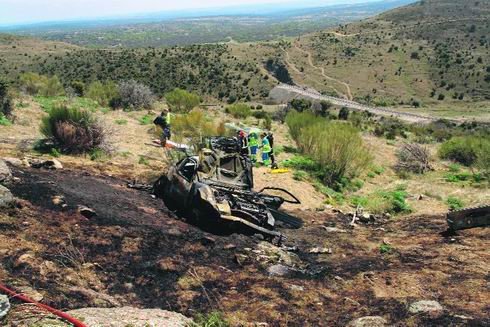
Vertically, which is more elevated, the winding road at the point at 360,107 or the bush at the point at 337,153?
the bush at the point at 337,153

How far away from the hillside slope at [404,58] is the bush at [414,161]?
48066mm

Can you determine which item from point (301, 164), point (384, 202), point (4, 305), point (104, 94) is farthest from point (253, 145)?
point (104, 94)

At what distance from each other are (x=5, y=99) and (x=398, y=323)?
56.8 feet

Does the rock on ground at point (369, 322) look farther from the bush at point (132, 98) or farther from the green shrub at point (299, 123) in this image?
the bush at point (132, 98)

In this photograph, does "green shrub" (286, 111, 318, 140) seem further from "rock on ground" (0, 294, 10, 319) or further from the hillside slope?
the hillside slope

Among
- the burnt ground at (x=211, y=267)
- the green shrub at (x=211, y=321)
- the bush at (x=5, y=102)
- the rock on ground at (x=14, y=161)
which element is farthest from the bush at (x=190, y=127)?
the green shrub at (x=211, y=321)

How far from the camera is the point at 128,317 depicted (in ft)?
17.2

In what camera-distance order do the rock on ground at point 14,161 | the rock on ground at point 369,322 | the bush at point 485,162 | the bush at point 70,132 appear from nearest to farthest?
1. the rock on ground at point 369,322
2. the rock on ground at point 14,161
3. the bush at point 70,132
4. the bush at point 485,162

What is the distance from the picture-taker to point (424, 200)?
15539 mm

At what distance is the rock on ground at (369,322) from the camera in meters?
5.92

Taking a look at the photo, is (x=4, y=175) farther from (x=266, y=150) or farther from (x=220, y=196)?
(x=266, y=150)

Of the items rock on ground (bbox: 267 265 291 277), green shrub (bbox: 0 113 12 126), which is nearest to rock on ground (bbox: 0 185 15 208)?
rock on ground (bbox: 267 265 291 277)

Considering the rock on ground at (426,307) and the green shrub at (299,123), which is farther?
the green shrub at (299,123)

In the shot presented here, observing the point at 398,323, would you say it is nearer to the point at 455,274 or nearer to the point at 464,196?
the point at 455,274
